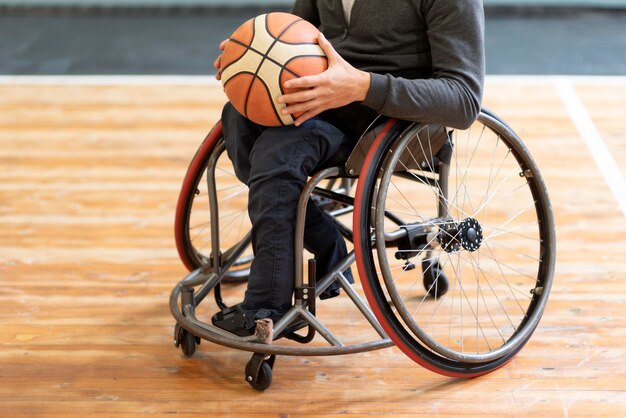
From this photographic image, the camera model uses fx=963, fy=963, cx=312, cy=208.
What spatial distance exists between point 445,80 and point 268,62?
377 millimetres

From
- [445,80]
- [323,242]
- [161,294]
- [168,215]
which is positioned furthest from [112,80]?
[445,80]

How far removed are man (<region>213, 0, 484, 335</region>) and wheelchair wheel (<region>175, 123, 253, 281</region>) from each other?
0.44ft

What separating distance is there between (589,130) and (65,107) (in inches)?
83.8

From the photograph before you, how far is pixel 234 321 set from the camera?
7.18 ft

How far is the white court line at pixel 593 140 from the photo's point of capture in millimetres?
3258

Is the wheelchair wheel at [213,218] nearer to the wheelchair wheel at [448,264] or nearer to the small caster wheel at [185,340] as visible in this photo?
the small caster wheel at [185,340]

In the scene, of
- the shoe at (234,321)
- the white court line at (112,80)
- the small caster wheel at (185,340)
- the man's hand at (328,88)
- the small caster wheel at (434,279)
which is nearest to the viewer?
the man's hand at (328,88)

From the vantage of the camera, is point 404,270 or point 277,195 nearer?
point 277,195

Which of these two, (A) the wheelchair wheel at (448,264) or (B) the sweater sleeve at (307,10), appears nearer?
(A) the wheelchair wheel at (448,264)

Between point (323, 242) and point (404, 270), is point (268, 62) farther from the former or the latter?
point (404, 270)

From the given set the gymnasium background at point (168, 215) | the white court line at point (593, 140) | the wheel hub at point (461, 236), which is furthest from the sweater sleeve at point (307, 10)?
the white court line at point (593, 140)

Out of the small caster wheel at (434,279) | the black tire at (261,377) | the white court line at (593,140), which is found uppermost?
the black tire at (261,377)

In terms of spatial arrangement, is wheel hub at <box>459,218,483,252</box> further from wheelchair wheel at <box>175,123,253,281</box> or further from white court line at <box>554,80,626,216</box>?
white court line at <box>554,80,626,216</box>

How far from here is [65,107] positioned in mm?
4031
